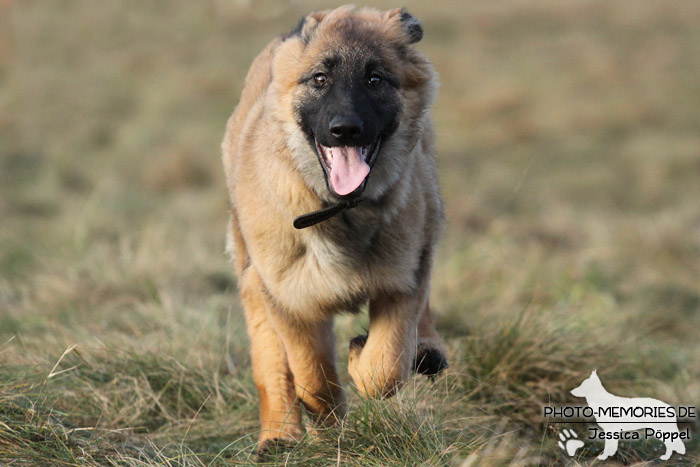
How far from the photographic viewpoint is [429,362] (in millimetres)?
4035

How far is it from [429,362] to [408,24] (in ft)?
5.38

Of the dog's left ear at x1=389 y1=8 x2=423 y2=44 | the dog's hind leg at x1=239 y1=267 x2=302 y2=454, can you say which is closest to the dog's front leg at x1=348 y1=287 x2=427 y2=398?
the dog's hind leg at x1=239 y1=267 x2=302 y2=454

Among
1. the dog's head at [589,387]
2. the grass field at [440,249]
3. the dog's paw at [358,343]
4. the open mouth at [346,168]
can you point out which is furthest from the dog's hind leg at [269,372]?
the dog's head at [589,387]

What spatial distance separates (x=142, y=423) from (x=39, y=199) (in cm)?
761

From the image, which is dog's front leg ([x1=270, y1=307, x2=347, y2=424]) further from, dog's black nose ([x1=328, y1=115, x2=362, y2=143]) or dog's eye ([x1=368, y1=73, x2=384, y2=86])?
dog's eye ([x1=368, y1=73, x2=384, y2=86])

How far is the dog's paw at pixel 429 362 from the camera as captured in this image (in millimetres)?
4023

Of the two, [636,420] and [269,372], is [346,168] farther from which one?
[636,420]

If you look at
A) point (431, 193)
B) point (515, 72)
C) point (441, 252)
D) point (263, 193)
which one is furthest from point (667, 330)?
point (515, 72)

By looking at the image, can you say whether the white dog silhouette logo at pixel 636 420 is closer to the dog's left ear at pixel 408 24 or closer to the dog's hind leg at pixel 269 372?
the dog's hind leg at pixel 269 372

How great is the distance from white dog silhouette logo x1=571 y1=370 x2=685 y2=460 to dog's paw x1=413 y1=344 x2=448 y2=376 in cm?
77

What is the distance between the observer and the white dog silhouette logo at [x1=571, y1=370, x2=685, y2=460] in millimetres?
3822

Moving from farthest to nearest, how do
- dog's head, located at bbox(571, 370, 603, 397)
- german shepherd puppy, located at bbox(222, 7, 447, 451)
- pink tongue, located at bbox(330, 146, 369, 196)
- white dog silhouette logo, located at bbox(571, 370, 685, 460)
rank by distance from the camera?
dog's head, located at bbox(571, 370, 603, 397)
white dog silhouette logo, located at bbox(571, 370, 685, 460)
german shepherd puppy, located at bbox(222, 7, 447, 451)
pink tongue, located at bbox(330, 146, 369, 196)

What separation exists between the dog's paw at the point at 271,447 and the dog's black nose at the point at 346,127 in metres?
1.32

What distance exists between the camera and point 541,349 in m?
4.65
